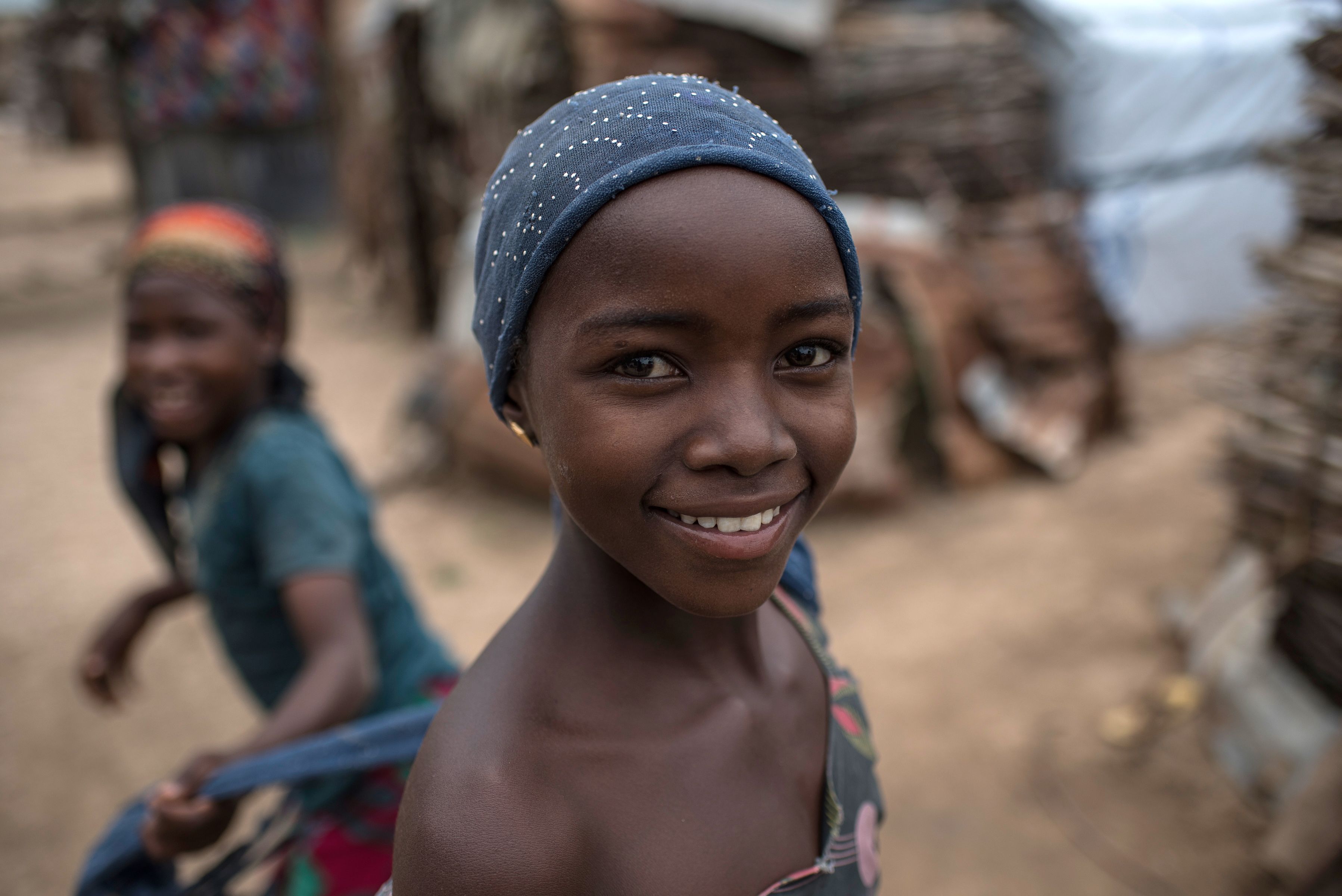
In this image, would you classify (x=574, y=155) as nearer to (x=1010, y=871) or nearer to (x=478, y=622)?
(x=1010, y=871)

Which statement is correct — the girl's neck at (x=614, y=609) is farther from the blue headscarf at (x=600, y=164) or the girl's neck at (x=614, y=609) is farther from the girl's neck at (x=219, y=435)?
the girl's neck at (x=219, y=435)

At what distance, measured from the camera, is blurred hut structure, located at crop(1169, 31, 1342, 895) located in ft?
8.26

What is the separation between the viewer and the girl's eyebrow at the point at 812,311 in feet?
2.77

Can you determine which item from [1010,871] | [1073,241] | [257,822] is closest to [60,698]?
[257,822]

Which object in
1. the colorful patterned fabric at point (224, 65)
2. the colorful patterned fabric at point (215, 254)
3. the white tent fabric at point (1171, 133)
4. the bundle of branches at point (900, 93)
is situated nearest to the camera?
the colorful patterned fabric at point (215, 254)

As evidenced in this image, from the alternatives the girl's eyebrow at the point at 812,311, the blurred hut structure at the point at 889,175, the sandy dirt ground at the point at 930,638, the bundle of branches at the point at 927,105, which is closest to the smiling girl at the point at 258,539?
the girl's eyebrow at the point at 812,311

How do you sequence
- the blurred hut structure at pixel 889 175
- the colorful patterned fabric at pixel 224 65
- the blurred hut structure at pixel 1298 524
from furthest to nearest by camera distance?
the colorful patterned fabric at pixel 224 65, the blurred hut structure at pixel 889 175, the blurred hut structure at pixel 1298 524

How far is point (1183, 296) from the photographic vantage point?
7.60 m

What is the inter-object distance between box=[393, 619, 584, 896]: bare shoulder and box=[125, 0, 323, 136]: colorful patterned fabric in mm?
12047

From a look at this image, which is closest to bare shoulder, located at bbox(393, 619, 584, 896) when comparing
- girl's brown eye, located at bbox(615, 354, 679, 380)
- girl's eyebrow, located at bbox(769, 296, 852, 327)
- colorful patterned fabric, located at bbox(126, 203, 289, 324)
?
girl's brown eye, located at bbox(615, 354, 679, 380)

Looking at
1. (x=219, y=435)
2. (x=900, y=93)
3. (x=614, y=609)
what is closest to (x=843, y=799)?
(x=614, y=609)

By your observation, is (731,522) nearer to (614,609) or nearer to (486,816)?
(614,609)

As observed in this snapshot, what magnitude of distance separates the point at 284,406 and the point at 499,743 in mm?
1323

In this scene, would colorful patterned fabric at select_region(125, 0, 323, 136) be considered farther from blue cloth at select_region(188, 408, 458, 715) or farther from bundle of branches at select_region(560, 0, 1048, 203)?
blue cloth at select_region(188, 408, 458, 715)
